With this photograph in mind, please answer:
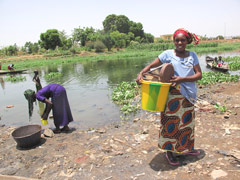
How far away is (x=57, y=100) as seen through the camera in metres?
4.60

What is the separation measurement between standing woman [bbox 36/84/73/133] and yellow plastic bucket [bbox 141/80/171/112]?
2.68 metres

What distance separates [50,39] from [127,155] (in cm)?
5245

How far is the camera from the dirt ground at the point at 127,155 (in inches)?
110

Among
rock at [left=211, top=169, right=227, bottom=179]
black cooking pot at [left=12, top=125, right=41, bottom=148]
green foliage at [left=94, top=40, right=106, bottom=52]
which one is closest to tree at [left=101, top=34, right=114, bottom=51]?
green foliage at [left=94, top=40, right=106, bottom=52]

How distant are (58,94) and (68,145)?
122 centimetres

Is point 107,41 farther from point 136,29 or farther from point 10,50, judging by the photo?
point 136,29

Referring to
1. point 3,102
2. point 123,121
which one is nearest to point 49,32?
point 3,102

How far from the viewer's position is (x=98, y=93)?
9.90 meters

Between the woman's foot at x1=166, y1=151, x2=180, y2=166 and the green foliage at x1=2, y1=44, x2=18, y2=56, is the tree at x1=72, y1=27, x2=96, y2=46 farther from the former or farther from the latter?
the woman's foot at x1=166, y1=151, x2=180, y2=166

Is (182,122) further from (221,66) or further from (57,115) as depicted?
(221,66)

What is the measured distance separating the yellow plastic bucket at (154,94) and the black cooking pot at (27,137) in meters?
2.75

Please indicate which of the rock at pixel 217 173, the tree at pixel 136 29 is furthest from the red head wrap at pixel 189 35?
the tree at pixel 136 29

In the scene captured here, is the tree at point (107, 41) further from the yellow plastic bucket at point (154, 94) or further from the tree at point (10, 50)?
the yellow plastic bucket at point (154, 94)

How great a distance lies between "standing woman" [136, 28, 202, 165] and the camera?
2539mm
